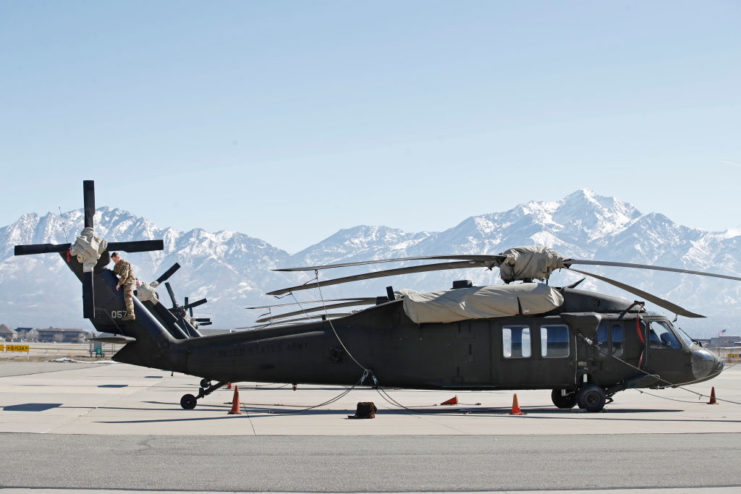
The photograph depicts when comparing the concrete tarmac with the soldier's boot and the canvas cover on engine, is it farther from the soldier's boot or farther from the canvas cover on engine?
the canvas cover on engine

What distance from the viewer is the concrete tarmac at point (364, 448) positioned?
34.9 ft

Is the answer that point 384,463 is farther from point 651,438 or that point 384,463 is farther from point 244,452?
point 651,438

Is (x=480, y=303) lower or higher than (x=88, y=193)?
lower

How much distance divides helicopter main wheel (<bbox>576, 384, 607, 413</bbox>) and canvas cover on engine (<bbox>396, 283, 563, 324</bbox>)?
2188 millimetres

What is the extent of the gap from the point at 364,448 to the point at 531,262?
814 cm

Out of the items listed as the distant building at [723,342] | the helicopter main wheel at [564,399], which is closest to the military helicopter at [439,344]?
the helicopter main wheel at [564,399]

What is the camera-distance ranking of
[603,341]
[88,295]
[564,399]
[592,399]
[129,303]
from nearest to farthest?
[88,295] → [592,399] → [129,303] → [603,341] → [564,399]

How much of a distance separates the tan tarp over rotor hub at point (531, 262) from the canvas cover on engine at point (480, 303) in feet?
1.26

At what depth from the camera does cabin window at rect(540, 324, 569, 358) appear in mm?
20500

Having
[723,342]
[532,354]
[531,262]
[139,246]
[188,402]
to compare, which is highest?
[139,246]

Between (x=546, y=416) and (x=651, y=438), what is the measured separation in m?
4.67

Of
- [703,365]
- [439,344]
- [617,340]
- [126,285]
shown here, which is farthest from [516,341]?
[126,285]

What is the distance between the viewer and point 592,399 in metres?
20.2

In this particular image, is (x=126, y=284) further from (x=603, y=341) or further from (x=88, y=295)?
(x=603, y=341)
